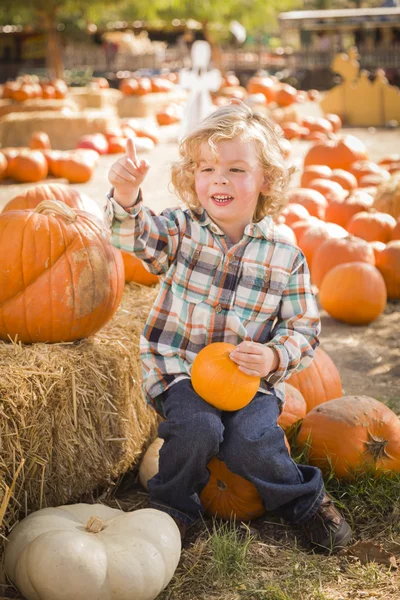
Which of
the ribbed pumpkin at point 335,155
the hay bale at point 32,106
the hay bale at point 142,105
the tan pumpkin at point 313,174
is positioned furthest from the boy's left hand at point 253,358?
the hay bale at point 142,105

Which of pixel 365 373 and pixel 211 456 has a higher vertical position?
pixel 211 456

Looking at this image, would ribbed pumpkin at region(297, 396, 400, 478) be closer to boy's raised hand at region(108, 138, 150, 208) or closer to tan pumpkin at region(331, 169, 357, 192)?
boy's raised hand at region(108, 138, 150, 208)

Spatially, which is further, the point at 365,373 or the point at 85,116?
the point at 85,116

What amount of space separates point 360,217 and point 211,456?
4.23m

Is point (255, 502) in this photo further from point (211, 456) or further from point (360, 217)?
point (360, 217)

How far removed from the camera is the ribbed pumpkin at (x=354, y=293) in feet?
16.8

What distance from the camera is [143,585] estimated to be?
2281 millimetres

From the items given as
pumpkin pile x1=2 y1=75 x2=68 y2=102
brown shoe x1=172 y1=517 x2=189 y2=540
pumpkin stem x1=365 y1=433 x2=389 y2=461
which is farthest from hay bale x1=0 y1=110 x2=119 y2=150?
brown shoe x1=172 y1=517 x2=189 y2=540

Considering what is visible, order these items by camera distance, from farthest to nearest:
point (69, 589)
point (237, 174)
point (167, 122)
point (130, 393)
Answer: point (167, 122) → point (130, 393) → point (237, 174) → point (69, 589)

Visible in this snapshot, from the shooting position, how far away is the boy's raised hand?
2.57 metres

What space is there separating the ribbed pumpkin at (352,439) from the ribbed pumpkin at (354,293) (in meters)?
2.01

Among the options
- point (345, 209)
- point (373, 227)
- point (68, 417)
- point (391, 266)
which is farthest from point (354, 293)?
point (68, 417)

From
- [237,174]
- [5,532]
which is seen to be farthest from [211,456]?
[237,174]

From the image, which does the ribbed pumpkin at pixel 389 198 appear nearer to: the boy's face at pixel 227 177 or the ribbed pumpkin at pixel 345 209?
the ribbed pumpkin at pixel 345 209
